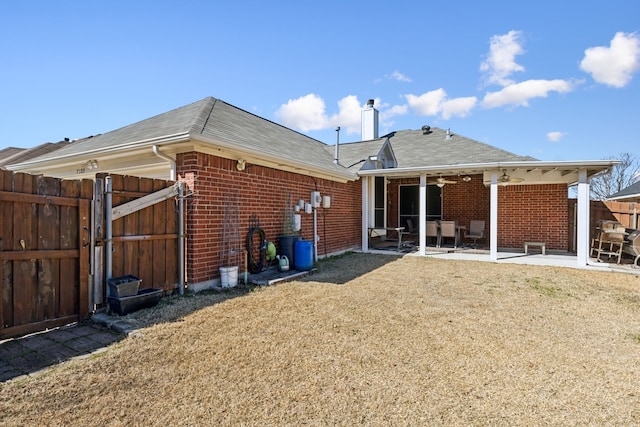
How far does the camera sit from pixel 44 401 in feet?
7.37

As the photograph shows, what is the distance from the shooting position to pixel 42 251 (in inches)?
142

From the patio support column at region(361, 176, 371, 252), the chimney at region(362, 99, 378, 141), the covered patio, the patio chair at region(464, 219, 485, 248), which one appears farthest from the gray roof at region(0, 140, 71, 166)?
the patio chair at region(464, 219, 485, 248)

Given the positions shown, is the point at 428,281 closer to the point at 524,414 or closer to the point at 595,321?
the point at 595,321

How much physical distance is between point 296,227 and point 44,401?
5.88m

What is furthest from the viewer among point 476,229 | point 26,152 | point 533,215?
point 26,152

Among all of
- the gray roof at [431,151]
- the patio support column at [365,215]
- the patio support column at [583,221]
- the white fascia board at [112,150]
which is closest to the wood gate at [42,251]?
the white fascia board at [112,150]

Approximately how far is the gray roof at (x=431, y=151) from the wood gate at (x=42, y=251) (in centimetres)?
908

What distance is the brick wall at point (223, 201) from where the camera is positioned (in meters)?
5.33

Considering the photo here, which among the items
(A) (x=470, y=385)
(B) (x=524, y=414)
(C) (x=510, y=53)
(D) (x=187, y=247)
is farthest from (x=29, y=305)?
(C) (x=510, y=53)

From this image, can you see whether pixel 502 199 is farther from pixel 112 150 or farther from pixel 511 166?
pixel 112 150

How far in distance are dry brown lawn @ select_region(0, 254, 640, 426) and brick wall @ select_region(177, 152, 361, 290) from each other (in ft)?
2.75

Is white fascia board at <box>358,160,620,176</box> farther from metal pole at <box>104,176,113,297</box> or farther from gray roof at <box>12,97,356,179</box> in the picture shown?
metal pole at <box>104,176,113,297</box>

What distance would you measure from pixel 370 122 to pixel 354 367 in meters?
13.8

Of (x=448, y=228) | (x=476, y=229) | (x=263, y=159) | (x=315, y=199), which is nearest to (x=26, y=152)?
(x=315, y=199)
